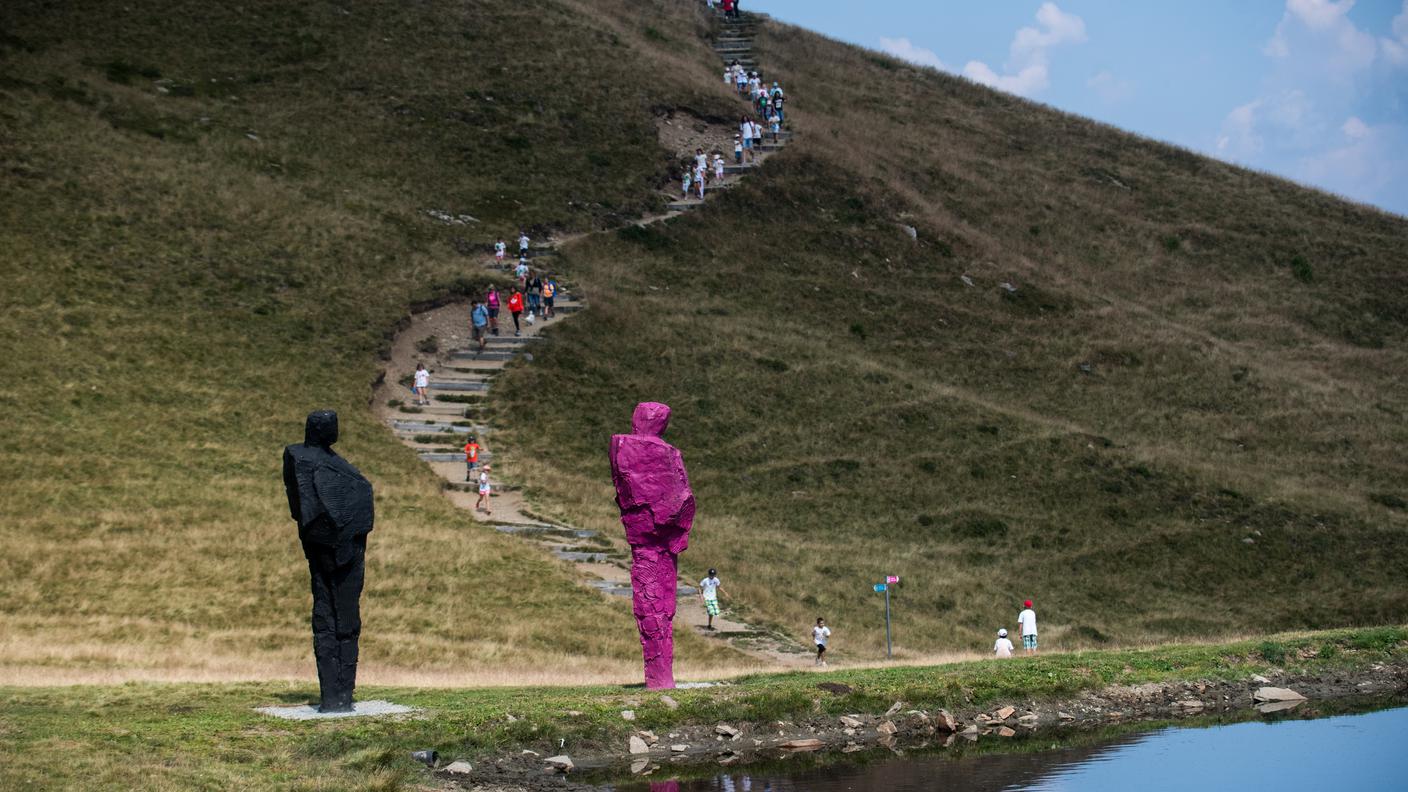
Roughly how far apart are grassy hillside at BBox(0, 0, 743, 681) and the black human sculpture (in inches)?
236

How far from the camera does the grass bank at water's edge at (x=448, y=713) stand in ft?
49.5

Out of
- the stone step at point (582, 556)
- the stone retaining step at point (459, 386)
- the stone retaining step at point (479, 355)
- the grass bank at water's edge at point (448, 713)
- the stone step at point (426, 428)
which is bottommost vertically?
the stone step at point (582, 556)

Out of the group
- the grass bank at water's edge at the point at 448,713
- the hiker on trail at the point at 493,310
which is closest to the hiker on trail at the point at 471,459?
the hiker on trail at the point at 493,310

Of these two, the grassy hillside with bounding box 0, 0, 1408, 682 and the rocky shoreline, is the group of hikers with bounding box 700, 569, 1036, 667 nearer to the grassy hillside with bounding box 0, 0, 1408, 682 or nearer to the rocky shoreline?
the grassy hillside with bounding box 0, 0, 1408, 682

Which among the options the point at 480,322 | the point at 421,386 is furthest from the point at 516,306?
the point at 421,386

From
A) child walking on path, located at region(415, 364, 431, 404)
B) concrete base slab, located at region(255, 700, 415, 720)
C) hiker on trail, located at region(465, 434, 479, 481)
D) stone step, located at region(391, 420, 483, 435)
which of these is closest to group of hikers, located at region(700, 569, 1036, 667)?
hiker on trail, located at region(465, 434, 479, 481)

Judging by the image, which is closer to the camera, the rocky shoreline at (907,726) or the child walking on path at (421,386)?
the rocky shoreline at (907,726)

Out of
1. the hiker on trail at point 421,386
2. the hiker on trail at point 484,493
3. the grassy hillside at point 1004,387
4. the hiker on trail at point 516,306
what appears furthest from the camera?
the hiker on trail at point 516,306

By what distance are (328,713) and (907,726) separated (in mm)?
7622

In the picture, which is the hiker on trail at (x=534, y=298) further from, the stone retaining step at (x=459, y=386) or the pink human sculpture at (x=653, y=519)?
the pink human sculpture at (x=653, y=519)

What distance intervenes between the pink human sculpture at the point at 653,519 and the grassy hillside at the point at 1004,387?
15257mm

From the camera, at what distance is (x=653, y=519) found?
2044 cm

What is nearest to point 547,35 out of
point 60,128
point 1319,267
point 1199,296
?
point 60,128

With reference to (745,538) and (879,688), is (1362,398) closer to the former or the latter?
(745,538)
